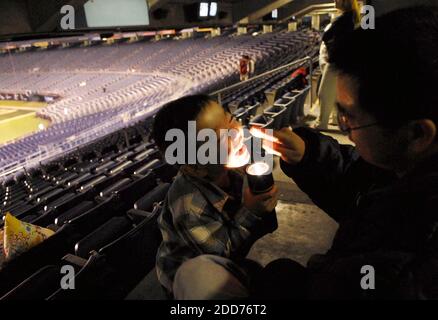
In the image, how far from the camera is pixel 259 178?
3.75 feet

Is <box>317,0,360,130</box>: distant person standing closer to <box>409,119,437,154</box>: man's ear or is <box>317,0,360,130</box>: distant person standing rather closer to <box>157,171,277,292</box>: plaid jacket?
<box>157,171,277,292</box>: plaid jacket

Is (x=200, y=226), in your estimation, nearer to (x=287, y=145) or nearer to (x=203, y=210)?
(x=203, y=210)

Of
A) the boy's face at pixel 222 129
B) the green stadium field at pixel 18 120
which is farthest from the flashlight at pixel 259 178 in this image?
the green stadium field at pixel 18 120

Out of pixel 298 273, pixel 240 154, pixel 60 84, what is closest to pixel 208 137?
pixel 240 154

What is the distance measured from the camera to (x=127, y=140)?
22.9ft

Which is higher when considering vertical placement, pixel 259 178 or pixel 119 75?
pixel 119 75

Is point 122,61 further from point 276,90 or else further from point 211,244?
point 211,244

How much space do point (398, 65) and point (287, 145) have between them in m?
0.64

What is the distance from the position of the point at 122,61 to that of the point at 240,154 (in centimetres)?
2291

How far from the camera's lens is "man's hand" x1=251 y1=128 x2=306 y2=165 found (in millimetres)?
1310

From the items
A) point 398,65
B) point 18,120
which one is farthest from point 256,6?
point 18,120

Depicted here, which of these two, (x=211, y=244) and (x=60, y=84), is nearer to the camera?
(x=211, y=244)

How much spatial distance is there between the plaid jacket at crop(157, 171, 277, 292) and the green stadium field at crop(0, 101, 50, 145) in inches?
568

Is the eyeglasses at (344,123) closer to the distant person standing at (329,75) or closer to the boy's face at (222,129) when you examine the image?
the boy's face at (222,129)
